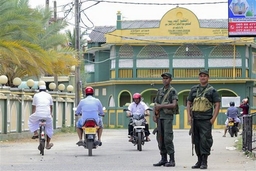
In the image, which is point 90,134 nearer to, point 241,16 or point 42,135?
point 42,135

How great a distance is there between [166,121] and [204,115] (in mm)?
1051

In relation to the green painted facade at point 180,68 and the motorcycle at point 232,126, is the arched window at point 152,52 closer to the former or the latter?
the green painted facade at point 180,68

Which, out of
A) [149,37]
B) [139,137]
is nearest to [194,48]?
[149,37]

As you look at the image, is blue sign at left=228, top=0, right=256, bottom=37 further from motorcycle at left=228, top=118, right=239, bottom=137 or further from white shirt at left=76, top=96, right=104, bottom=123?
motorcycle at left=228, top=118, right=239, bottom=137

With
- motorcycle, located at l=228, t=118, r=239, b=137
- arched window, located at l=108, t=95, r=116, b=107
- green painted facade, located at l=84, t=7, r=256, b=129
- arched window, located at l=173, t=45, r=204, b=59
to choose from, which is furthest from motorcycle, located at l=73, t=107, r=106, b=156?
arched window, located at l=108, t=95, r=116, b=107

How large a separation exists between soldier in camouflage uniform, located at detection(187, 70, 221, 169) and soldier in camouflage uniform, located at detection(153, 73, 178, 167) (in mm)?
704

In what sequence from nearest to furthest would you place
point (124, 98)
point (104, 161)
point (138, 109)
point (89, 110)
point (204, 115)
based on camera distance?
point (204, 115) → point (104, 161) → point (89, 110) → point (138, 109) → point (124, 98)

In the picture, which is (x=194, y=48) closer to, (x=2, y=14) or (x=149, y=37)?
(x=149, y=37)

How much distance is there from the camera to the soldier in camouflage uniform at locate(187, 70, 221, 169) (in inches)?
562

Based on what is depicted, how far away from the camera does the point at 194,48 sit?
57.0 meters

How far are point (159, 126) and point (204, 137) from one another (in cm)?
128

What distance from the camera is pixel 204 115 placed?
14.3 meters

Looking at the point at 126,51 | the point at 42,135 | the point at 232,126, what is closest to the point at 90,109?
the point at 42,135

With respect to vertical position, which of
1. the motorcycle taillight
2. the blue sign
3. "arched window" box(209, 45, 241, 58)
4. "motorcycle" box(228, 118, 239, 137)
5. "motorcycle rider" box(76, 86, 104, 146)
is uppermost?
"arched window" box(209, 45, 241, 58)
